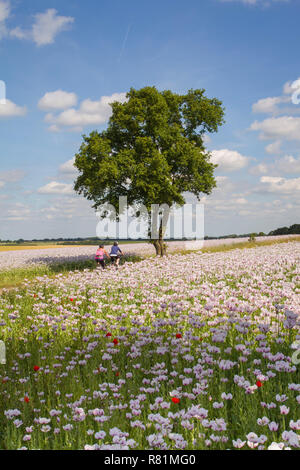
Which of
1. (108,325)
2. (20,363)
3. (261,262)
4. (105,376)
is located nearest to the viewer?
(105,376)

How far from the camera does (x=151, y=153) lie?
92.2 feet

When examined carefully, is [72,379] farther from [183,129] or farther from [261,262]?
[183,129]

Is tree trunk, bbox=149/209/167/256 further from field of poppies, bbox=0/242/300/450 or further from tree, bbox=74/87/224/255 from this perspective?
field of poppies, bbox=0/242/300/450

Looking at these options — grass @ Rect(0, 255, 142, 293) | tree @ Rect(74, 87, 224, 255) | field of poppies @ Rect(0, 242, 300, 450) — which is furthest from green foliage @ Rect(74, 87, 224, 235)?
field of poppies @ Rect(0, 242, 300, 450)

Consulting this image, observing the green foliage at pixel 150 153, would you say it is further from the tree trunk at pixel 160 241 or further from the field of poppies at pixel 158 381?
the field of poppies at pixel 158 381

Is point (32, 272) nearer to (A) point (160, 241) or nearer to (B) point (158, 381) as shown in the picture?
(A) point (160, 241)

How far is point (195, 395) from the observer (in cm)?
500

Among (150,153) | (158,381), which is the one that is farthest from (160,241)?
(158,381)

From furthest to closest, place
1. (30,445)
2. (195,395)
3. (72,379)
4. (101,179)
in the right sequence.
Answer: (101,179) < (72,379) < (195,395) < (30,445)

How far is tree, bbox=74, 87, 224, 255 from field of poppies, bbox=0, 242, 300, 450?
55.2 ft

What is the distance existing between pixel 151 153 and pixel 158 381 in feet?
78.0
